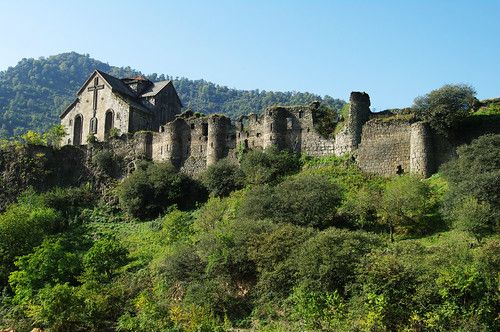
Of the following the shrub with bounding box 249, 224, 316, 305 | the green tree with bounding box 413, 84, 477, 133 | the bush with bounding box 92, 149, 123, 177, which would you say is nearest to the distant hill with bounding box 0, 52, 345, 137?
the bush with bounding box 92, 149, 123, 177

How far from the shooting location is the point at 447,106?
4678 cm

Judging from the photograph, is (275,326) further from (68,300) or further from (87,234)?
(87,234)

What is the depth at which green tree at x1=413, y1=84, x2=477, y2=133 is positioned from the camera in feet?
153

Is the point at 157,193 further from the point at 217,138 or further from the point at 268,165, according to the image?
the point at 268,165

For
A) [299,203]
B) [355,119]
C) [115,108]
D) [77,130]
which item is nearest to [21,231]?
[299,203]

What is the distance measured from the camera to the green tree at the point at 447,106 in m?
46.6

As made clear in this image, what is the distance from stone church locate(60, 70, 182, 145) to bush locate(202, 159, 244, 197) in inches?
649

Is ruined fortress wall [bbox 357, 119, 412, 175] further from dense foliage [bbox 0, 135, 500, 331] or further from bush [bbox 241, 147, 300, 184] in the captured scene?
bush [bbox 241, 147, 300, 184]

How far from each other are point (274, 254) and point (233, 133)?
21386 mm

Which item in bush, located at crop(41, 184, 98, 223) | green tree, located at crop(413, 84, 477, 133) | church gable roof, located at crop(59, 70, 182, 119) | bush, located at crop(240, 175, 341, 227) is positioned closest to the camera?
bush, located at crop(240, 175, 341, 227)

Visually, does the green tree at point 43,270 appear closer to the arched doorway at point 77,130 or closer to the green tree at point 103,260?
the green tree at point 103,260

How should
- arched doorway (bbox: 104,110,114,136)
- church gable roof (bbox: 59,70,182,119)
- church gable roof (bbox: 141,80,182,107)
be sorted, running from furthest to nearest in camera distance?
1. church gable roof (bbox: 141,80,182,107)
2. church gable roof (bbox: 59,70,182,119)
3. arched doorway (bbox: 104,110,114,136)

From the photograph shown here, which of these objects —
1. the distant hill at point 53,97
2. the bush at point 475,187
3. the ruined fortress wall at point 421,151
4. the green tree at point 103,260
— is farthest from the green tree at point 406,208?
the distant hill at point 53,97

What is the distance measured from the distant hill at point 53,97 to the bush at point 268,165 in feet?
231
